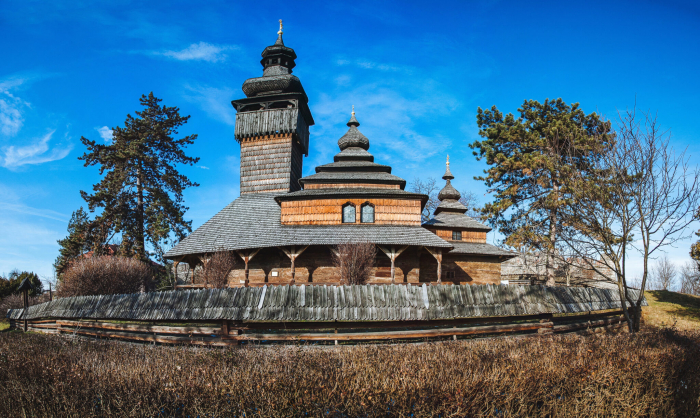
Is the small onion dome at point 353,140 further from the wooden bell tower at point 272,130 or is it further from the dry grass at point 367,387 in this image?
the dry grass at point 367,387

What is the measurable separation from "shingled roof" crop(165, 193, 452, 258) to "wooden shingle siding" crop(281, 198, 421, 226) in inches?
16.4

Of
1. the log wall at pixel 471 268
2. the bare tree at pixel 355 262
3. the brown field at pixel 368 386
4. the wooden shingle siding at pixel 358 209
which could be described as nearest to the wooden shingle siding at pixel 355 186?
the wooden shingle siding at pixel 358 209

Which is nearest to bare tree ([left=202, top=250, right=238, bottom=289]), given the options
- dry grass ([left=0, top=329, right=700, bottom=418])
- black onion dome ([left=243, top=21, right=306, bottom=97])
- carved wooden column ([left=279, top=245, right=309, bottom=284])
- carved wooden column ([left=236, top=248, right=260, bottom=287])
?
carved wooden column ([left=236, top=248, right=260, bottom=287])

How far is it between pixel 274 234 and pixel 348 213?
159 inches

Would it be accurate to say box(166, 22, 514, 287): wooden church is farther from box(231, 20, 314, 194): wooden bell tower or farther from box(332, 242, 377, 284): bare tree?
box(332, 242, 377, 284): bare tree

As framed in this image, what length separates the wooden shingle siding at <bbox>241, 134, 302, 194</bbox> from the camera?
26.3 meters

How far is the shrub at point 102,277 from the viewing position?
1934 centimetres

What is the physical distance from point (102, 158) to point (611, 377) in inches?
1218

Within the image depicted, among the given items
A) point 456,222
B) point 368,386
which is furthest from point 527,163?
point 368,386

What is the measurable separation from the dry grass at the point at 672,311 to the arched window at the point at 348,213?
532 inches

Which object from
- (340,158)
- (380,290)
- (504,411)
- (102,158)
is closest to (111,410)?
(504,411)

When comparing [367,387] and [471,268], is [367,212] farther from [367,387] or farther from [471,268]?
[367,387]

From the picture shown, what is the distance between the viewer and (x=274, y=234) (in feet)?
65.0

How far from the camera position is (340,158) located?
24375mm
